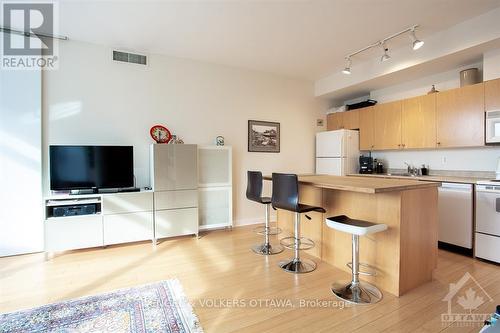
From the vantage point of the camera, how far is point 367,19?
2963mm

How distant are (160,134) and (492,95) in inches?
175

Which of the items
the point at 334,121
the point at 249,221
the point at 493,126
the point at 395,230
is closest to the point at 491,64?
the point at 493,126

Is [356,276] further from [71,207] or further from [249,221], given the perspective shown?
[71,207]

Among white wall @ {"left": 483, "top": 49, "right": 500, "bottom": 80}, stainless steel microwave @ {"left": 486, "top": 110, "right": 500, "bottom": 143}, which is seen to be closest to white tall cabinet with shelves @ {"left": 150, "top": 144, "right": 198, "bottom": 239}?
stainless steel microwave @ {"left": 486, "top": 110, "right": 500, "bottom": 143}

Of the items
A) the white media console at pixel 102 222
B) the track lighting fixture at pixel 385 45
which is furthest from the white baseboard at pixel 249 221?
the track lighting fixture at pixel 385 45

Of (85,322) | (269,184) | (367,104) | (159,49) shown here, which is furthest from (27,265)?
(367,104)

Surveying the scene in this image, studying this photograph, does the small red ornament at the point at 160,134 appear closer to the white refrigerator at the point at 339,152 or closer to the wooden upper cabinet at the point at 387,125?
the white refrigerator at the point at 339,152

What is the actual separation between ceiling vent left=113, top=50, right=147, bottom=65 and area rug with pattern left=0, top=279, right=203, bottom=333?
317 centimetres

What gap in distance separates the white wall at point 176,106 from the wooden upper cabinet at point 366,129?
0.96m

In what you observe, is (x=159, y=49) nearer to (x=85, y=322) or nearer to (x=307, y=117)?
(x=307, y=117)

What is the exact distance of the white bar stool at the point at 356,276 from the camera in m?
2.03

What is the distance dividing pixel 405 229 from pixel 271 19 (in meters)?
2.69

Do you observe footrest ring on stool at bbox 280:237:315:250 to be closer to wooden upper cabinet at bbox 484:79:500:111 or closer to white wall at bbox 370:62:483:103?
wooden upper cabinet at bbox 484:79:500:111

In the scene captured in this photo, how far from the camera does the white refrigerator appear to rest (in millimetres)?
4723
